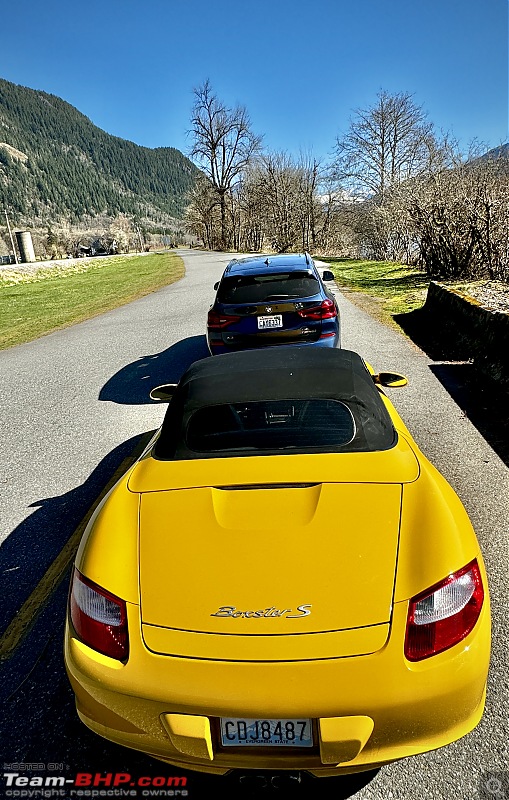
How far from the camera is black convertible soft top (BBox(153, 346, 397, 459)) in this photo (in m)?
2.44

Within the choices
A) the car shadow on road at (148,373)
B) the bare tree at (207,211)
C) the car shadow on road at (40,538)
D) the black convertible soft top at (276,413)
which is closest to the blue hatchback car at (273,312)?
the car shadow on road at (148,373)

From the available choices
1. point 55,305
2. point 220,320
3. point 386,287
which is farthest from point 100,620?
point 55,305

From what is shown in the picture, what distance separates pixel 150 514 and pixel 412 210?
614 inches

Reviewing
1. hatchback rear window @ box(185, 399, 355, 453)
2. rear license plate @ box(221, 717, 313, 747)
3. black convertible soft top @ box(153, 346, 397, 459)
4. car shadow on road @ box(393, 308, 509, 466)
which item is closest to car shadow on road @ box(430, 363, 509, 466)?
car shadow on road @ box(393, 308, 509, 466)

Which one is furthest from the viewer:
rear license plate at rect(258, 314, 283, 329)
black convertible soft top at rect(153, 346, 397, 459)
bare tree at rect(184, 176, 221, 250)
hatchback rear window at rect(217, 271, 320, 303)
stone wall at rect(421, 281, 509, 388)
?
bare tree at rect(184, 176, 221, 250)

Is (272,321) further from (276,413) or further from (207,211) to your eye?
(207,211)

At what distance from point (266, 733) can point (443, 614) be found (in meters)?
0.71

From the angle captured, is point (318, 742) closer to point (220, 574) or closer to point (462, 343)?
point (220, 574)

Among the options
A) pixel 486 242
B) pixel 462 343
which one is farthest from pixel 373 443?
pixel 486 242

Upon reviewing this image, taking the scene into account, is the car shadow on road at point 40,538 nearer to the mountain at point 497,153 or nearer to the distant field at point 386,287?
the distant field at point 386,287

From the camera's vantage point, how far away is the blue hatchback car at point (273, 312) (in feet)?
19.2

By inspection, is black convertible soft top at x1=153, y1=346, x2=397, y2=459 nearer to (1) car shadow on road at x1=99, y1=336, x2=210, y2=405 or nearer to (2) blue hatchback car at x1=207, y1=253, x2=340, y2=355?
(2) blue hatchback car at x1=207, y1=253, x2=340, y2=355

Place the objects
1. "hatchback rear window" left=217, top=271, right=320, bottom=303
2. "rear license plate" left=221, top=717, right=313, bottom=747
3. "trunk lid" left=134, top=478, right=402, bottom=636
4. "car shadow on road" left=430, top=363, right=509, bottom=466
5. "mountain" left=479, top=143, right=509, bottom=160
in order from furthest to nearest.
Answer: "mountain" left=479, top=143, right=509, bottom=160 → "hatchback rear window" left=217, top=271, right=320, bottom=303 → "car shadow on road" left=430, top=363, right=509, bottom=466 → "trunk lid" left=134, top=478, right=402, bottom=636 → "rear license plate" left=221, top=717, right=313, bottom=747

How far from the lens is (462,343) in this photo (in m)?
8.05
